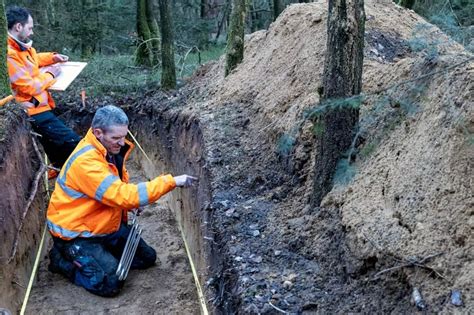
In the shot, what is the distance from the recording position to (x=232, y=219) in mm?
4535

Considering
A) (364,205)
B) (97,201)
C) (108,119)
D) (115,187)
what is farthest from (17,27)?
(364,205)

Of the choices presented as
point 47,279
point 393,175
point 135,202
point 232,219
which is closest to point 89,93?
point 47,279

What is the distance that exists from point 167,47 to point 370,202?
7.18 meters

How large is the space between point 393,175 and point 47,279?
4111 mm

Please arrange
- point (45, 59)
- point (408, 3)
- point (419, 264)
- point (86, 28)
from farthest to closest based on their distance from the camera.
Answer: point (86, 28) < point (408, 3) < point (45, 59) < point (419, 264)

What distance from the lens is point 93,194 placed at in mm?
5219

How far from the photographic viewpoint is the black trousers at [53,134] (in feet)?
25.2

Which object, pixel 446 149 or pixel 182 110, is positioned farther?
pixel 182 110

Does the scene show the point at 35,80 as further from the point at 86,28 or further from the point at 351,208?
the point at 86,28

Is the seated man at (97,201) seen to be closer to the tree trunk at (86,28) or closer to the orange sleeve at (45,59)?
the orange sleeve at (45,59)

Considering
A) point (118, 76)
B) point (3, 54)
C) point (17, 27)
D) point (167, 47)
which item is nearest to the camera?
point (3, 54)

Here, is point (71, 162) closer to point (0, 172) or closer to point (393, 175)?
point (0, 172)

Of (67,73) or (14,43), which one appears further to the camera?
(67,73)

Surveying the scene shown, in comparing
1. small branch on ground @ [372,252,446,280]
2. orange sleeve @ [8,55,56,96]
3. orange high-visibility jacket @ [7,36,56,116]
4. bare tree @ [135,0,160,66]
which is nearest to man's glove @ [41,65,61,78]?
orange high-visibility jacket @ [7,36,56,116]
